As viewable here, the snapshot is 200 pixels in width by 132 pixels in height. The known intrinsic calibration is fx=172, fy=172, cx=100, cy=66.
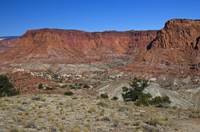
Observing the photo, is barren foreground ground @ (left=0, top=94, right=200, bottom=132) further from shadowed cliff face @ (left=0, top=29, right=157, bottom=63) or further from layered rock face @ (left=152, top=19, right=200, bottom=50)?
shadowed cliff face @ (left=0, top=29, right=157, bottom=63)

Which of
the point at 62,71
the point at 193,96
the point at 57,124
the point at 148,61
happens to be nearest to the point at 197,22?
the point at 148,61

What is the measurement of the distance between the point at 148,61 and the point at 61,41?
344ft

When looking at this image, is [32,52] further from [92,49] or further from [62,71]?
[92,49]

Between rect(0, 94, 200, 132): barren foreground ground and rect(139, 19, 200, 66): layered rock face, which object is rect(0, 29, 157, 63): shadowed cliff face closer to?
rect(139, 19, 200, 66): layered rock face

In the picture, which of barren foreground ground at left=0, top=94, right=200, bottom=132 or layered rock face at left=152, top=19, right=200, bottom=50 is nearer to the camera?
barren foreground ground at left=0, top=94, right=200, bottom=132

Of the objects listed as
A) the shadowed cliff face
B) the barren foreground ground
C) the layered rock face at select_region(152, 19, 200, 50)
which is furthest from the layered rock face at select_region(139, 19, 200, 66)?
the shadowed cliff face

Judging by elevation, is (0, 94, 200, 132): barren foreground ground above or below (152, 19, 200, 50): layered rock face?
below

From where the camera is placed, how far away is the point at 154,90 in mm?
48625

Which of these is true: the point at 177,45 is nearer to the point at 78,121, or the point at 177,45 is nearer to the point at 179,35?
the point at 179,35

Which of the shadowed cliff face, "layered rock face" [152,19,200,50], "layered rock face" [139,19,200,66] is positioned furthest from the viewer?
the shadowed cliff face

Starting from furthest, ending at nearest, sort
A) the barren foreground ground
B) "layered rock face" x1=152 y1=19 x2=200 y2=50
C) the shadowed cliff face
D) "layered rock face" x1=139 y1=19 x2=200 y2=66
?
the shadowed cliff face < "layered rock face" x1=152 y1=19 x2=200 y2=50 < "layered rock face" x1=139 y1=19 x2=200 y2=66 < the barren foreground ground

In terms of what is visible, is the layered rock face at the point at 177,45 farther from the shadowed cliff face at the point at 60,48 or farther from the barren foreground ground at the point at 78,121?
the shadowed cliff face at the point at 60,48

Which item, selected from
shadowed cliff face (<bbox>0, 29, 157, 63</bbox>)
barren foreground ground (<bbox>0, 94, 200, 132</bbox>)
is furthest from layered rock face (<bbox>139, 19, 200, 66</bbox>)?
shadowed cliff face (<bbox>0, 29, 157, 63</bbox>)

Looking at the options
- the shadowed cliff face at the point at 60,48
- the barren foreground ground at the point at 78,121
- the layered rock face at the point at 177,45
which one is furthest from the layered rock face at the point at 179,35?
the barren foreground ground at the point at 78,121
